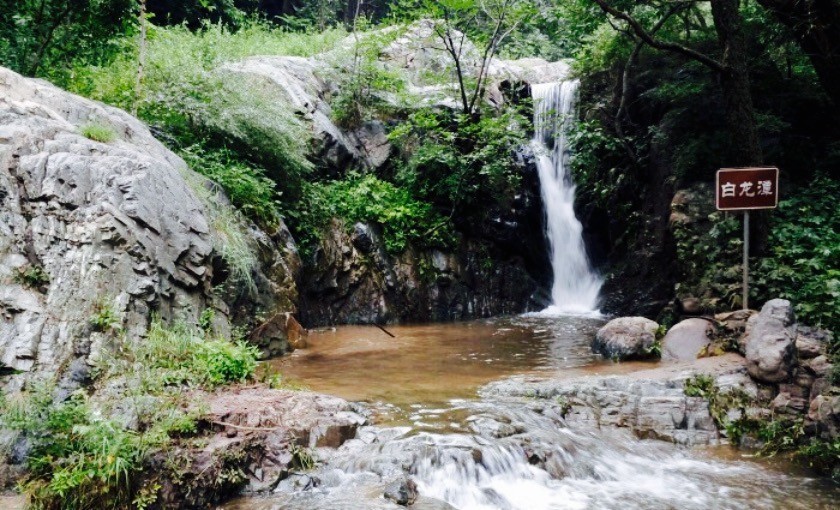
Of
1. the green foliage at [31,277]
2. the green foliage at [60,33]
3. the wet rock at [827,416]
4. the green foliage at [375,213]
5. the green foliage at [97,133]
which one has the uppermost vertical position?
the green foliage at [60,33]

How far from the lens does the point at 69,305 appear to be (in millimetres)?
5109

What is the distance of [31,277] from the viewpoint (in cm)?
508

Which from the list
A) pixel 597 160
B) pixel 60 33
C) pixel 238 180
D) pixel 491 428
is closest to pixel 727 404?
pixel 491 428

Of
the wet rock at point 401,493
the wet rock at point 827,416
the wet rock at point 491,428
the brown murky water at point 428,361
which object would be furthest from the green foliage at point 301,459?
the wet rock at point 827,416

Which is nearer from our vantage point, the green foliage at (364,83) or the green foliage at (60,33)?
the green foliage at (60,33)

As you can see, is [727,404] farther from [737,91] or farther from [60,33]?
[60,33]

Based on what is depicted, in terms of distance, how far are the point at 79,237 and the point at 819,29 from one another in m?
→ 10.9

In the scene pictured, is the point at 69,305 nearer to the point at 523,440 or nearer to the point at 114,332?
the point at 114,332

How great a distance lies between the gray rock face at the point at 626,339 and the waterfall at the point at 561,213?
5.64 m

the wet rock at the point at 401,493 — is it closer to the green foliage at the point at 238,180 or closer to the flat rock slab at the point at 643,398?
the flat rock slab at the point at 643,398

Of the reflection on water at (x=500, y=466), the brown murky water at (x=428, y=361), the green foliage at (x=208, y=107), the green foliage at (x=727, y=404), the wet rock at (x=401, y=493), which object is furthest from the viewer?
the green foliage at (x=208, y=107)

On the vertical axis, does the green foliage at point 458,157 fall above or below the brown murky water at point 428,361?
above

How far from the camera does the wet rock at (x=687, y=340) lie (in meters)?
8.15

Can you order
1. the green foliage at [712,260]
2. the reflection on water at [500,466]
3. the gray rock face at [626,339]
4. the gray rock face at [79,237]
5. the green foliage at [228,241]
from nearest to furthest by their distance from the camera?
the reflection on water at [500,466]
the gray rock face at [79,237]
the green foliage at [228,241]
the gray rock face at [626,339]
the green foliage at [712,260]
